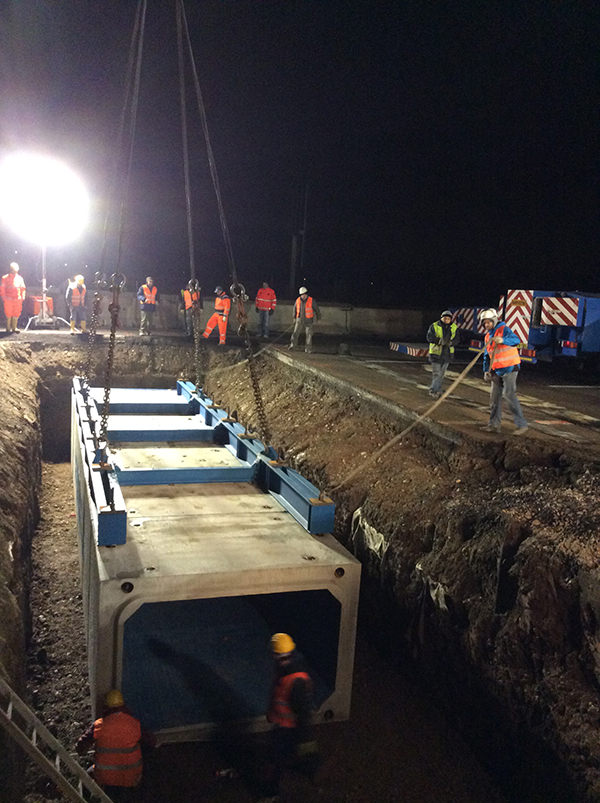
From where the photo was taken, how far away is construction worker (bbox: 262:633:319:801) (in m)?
4.36

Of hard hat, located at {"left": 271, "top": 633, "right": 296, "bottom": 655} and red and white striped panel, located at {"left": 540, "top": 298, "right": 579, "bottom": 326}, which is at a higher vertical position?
red and white striped panel, located at {"left": 540, "top": 298, "right": 579, "bottom": 326}

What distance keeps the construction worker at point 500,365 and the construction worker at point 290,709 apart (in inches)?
190

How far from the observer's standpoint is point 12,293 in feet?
54.4

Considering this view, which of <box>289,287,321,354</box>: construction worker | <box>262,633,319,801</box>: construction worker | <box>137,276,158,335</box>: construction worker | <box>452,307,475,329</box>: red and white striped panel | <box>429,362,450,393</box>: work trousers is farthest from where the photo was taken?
<box>137,276,158,335</box>: construction worker

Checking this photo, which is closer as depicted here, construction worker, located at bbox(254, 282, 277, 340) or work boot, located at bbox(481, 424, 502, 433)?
work boot, located at bbox(481, 424, 502, 433)

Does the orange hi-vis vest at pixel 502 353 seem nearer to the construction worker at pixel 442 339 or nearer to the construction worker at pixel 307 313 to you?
the construction worker at pixel 442 339

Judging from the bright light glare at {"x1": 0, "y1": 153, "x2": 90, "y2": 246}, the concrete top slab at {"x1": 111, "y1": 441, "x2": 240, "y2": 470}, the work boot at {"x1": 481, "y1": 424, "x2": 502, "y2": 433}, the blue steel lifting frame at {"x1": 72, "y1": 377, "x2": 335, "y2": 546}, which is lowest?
the concrete top slab at {"x1": 111, "y1": 441, "x2": 240, "y2": 470}

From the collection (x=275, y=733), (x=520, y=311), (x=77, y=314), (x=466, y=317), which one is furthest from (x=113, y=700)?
(x=77, y=314)

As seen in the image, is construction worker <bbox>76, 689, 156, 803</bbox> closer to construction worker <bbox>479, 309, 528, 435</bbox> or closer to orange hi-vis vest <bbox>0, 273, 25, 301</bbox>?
construction worker <bbox>479, 309, 528, 435</bbox>

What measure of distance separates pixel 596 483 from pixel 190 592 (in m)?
4.25

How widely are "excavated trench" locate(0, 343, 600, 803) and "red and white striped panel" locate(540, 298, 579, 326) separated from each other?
19.6 ft

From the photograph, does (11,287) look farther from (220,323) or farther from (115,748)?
(115,748)

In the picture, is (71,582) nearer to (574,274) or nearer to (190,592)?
(190,592)

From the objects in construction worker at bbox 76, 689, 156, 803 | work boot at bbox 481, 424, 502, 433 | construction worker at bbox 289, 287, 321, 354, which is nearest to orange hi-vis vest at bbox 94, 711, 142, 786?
construction worker at bbox 76, 689, 156, 803
